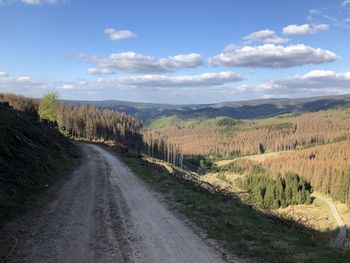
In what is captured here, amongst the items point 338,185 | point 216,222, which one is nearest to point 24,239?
point 216,222

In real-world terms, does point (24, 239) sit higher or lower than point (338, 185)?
higher

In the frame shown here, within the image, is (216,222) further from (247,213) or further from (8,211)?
(8,211)

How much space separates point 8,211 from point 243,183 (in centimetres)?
14874

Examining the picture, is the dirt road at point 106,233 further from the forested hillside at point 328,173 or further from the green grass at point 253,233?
the forested hillside at point 328,173

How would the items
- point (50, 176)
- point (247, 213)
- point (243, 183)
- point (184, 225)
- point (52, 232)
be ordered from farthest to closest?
1. point (243, 183)
2. point (50, 176)
3. point (247, 213)
4. point (184, 225)
5. point (52, 232)

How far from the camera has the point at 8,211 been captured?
17391mm

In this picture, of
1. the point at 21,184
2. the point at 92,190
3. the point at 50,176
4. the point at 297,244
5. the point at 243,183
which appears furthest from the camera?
the point at 243,183

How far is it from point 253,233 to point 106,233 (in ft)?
19.7

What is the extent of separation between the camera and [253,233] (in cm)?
1501

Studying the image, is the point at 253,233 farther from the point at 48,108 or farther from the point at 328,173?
the point at 328,173

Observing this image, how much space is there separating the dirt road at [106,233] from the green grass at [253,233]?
3.37 ft

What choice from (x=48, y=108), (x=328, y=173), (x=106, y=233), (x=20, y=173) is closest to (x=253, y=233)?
(x=106, y=233)

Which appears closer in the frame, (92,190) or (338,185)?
(92,190)

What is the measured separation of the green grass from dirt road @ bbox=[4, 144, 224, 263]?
1.03 meters
